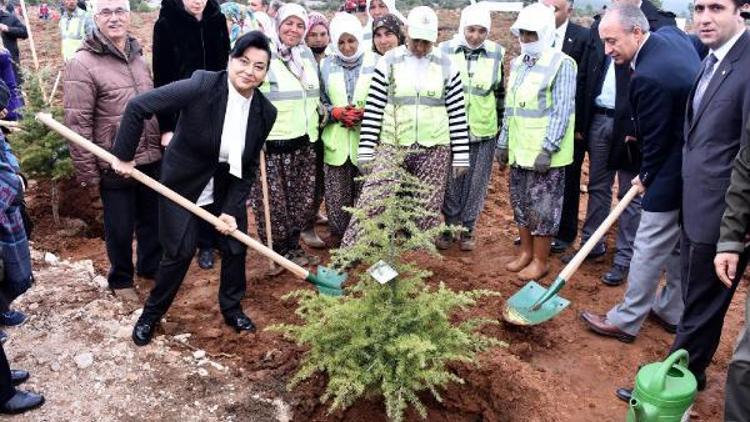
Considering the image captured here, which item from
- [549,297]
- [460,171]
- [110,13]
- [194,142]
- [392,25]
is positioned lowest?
[549,297]

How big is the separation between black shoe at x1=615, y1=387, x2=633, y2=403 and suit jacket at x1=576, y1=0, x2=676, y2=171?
177 cm

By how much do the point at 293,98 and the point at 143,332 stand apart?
203cm

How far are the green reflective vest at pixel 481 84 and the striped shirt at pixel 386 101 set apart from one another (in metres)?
0.28

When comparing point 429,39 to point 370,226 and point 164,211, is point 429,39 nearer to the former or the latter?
point 370,226

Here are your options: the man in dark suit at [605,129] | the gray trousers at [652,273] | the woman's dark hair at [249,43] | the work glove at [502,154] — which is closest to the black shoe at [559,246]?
the man in dark suit at [605,129]

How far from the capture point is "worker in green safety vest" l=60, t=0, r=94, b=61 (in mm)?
7887

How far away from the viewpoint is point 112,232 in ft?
14.1

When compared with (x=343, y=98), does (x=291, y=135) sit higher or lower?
lower

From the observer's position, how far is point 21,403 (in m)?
3.19

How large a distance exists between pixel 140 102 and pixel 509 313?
2744mm

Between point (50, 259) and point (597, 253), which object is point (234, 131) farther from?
point (597, 253)

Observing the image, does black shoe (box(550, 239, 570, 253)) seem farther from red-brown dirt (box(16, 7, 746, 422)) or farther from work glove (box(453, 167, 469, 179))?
work glove (box(453, 167, 469, 179))

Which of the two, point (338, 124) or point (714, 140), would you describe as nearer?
point (714, 140)

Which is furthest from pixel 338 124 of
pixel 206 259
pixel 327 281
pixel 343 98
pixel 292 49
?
pixel 206 259
